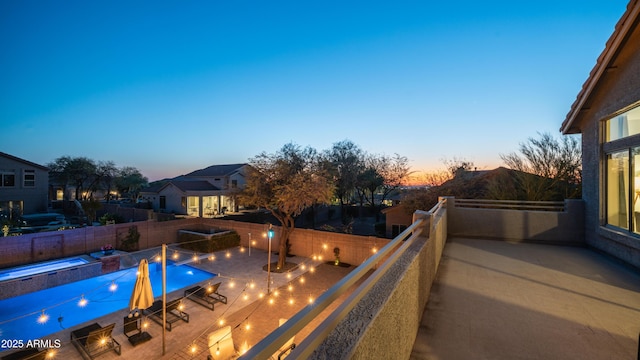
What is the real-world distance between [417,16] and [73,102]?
36.2 meters

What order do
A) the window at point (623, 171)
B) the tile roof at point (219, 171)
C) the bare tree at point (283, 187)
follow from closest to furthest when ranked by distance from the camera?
the window at point (623, 171), the bare tree at point (283, 187), the tile roof at point (219, 171)

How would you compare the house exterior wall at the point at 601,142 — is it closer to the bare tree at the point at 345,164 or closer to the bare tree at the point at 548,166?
the bare tree at the point at 548,166

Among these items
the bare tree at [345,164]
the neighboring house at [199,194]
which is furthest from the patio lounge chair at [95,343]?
the bare tree at [345,164]

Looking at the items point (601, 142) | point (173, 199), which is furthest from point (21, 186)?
Result: point (601, 142)

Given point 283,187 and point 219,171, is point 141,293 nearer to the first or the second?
point 283,187

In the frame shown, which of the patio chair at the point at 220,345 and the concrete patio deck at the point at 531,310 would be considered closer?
the concrete patio deck at the point at 531,310

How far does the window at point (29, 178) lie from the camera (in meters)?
23.1

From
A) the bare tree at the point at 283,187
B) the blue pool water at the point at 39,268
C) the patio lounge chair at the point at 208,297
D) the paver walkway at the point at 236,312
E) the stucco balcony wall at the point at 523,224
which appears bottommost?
the paver walkway at the point at 236,312

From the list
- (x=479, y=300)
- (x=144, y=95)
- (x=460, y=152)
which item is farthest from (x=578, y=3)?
(x=144, y=95)

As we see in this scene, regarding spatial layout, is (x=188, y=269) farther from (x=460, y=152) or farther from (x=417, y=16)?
(x=460, y=152)

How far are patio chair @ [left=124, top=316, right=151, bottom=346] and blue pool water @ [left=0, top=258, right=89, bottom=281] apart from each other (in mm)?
7811

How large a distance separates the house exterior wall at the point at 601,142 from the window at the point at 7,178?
37.2m

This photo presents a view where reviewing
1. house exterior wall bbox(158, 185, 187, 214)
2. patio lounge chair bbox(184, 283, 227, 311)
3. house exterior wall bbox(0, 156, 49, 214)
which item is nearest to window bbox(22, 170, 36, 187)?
house exterior wall bbox(0, 156, 49, 214)

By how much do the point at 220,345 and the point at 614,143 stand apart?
33.9ft
